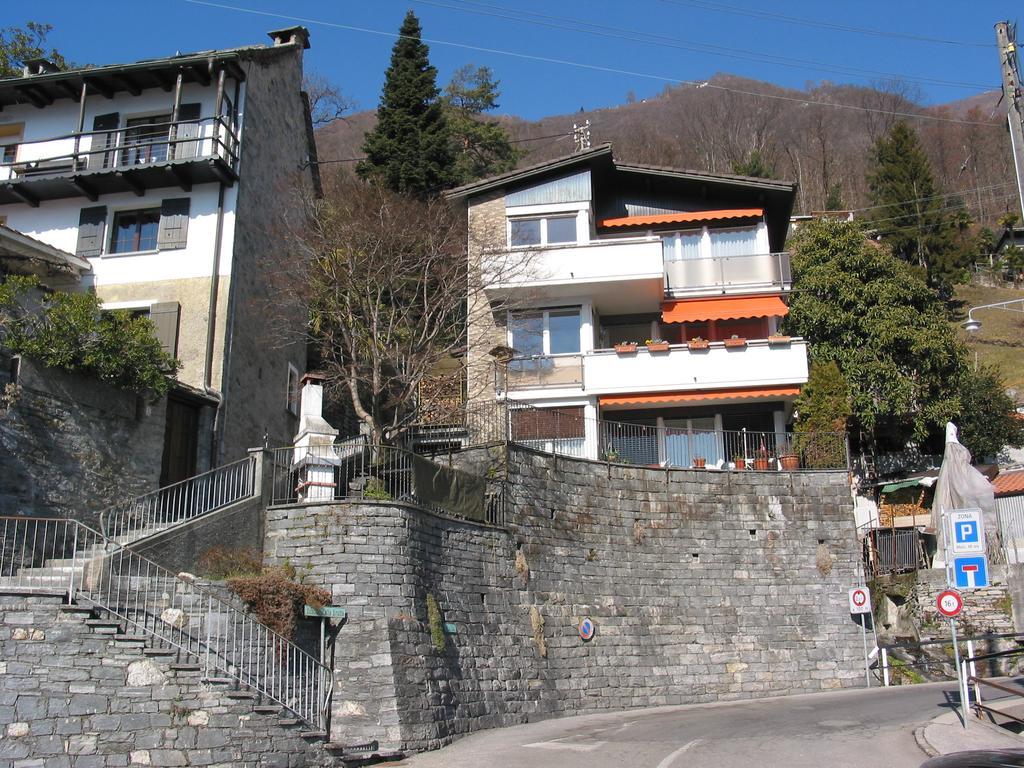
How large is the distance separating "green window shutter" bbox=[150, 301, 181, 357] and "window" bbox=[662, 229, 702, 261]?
13.8 m

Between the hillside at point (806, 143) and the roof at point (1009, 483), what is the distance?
31920 millimetres

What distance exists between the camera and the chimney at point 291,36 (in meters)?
27.7

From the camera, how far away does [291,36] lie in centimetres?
2778

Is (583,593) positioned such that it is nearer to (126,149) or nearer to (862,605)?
(862,605)

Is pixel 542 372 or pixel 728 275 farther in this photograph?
pixel 728 275

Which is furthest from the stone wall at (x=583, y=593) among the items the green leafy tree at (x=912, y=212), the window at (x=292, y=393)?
the green leafy tree at (x=912, y=212)

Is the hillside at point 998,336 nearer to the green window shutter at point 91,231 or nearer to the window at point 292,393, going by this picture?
the window at point 292,393

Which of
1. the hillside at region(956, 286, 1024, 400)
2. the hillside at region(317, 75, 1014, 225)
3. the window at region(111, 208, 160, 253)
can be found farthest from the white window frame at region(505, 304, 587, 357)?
the hillside at region(317, 75, 1014, 225)

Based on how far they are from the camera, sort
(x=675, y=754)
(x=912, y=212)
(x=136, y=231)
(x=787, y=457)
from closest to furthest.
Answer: (x=675, y=754), (x=787, y=457), (x=136, y=231), (x=912, y=212)

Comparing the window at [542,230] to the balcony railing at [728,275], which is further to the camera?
the window at [542,230]

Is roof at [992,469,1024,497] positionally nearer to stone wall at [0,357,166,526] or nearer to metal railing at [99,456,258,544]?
metal railing at [99,456,258,544]

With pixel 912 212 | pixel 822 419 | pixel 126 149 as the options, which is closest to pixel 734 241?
pixel 822 419

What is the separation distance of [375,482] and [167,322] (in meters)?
8.41

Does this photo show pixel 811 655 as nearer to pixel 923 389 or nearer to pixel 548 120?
pixel 923 389
